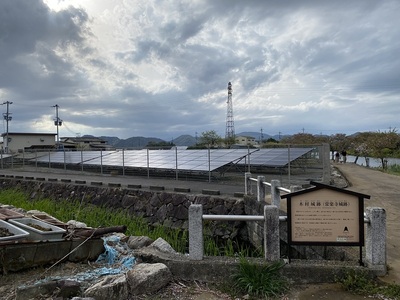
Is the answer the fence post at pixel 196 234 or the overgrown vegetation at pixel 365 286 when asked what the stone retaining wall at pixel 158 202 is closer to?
the fence post at pixel 196 234

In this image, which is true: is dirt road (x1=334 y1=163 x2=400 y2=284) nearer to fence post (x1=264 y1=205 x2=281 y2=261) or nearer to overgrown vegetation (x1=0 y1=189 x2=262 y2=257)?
fence post (x1=264 y1=205 x2=281 y2=261)

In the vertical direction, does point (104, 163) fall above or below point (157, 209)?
above

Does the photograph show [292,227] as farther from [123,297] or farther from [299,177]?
[299,177]

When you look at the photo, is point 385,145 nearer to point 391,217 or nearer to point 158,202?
point 391,217

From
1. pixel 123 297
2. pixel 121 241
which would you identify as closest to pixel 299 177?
pixel 121 241

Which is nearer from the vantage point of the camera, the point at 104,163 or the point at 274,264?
the point at 274,264

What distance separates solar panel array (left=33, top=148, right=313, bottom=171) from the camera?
14430 millimetres

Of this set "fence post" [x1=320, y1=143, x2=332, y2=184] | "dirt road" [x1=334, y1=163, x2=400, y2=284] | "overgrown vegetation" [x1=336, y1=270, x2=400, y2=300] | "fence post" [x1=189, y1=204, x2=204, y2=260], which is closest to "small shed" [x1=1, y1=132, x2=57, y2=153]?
"fence post" [x1=320, y1=143, x2=332, y2=184]

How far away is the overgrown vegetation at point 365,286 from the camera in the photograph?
13.4 feet

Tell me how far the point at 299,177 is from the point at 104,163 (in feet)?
43.0

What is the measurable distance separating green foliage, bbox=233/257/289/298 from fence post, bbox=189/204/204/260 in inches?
24.4

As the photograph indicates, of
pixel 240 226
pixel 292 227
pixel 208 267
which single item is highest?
pixel 292 227

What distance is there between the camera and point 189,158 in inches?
682

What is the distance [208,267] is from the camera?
476 cm
